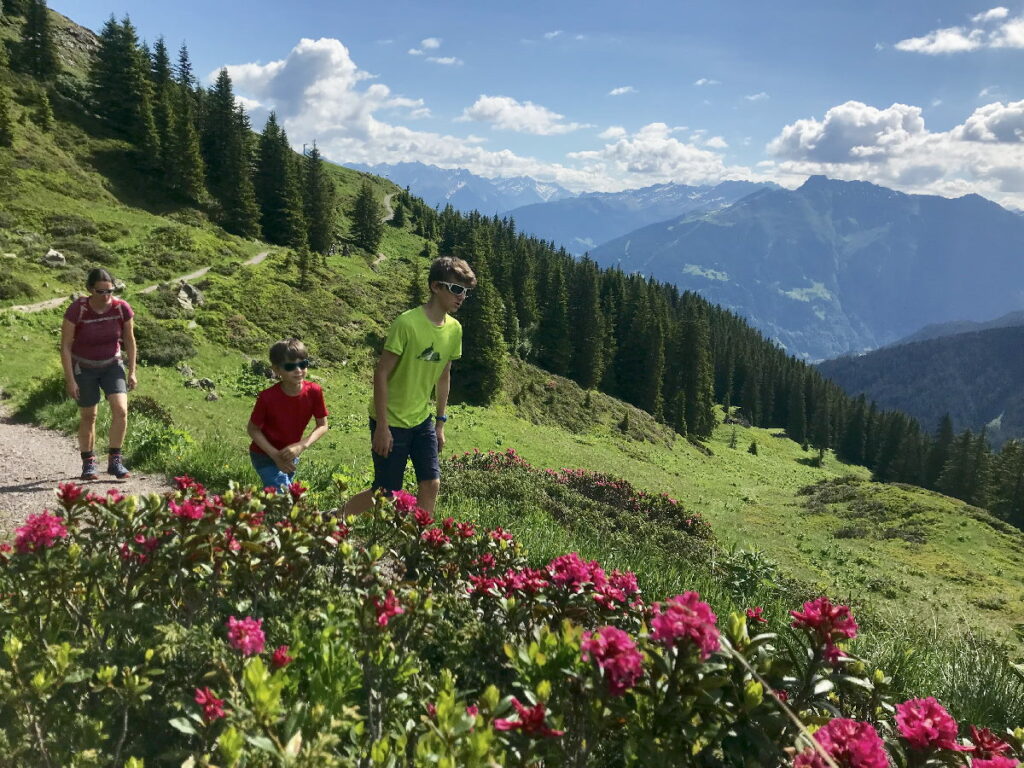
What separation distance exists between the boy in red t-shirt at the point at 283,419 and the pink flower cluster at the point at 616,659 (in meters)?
3.66

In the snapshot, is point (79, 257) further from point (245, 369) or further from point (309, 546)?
point (309, 546)

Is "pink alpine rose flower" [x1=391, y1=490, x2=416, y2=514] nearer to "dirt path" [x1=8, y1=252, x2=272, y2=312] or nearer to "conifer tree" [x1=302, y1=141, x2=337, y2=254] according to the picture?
"dirt path" [x1=8, y1=252, x2=272, y2=312]

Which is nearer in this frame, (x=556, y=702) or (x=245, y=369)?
(x=556, y=702)

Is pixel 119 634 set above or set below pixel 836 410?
above

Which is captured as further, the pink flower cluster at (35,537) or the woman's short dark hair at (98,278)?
the woman's short dark hair at (98,278)

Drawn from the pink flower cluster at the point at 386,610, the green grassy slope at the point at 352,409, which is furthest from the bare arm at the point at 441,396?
the pink flower cluster at the point at 386,610

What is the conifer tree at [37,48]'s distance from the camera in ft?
206

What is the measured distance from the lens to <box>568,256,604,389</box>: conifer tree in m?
64.6

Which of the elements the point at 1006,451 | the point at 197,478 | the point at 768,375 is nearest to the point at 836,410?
the point at 768,375

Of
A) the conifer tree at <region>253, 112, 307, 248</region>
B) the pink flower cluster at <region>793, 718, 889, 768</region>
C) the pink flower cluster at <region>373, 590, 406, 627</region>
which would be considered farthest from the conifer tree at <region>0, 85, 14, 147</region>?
the pink flower cluster at <region>793, 718, 889, 768</region>

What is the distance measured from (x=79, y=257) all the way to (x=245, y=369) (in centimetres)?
1386

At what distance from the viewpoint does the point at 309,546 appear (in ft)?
10.3

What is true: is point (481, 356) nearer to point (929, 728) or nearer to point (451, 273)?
point (451, 273)

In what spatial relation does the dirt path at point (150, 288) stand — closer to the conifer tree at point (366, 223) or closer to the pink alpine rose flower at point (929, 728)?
the conifer tree at point (366, 223)
